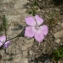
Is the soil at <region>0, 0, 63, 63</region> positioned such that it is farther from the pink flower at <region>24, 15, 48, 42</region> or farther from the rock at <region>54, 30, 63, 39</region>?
the pink flower at <region>24, 15, 48, 42</region>

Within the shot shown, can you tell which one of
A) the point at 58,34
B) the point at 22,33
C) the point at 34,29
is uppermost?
the point at 34,29

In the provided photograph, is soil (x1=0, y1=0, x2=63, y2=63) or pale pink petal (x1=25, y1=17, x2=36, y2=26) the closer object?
pale pink petal (x1=25, y1=17, x2=36, y2=26)

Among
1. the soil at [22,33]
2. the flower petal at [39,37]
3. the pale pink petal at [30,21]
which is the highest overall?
the pale pink petal at [30,21]

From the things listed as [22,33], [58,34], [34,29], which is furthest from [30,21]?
[58,34]

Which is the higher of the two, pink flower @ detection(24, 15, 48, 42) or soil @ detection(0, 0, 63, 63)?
pink flower @ detection(24, 15, 48, 42)

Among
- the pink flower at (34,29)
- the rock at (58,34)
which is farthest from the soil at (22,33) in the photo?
the pink flower at (34,29)

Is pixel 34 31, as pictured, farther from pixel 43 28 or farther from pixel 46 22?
pixel 46 22

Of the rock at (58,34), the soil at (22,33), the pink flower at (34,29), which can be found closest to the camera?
the pink flower at (34,29)

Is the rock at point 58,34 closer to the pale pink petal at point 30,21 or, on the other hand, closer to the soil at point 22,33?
the soil at point 22,33

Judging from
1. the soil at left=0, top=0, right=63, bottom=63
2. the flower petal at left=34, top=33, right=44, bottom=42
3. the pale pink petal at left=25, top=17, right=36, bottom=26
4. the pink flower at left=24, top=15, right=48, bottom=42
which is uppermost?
the pale pink petal at left=25, top=17, right=36, bottom=26

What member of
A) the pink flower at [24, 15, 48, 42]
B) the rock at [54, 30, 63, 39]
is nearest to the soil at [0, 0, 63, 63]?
the rock at [54, 30, 63, 39]

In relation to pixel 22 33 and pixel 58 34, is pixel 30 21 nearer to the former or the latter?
pixel 22 33
